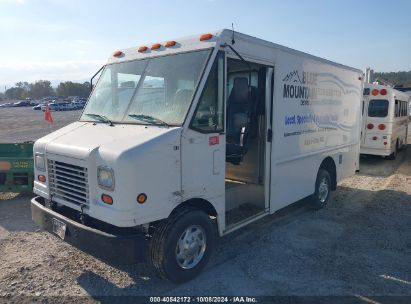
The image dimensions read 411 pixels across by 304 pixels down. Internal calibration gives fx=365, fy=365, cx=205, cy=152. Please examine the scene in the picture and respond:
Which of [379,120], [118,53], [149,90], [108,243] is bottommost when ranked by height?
[108,243]

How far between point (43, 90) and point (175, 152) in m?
127

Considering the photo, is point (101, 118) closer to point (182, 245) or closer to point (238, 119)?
point (238, 119)

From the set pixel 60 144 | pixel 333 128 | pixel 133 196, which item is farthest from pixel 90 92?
pixel 333 128

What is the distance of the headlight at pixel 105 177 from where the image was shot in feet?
11.7

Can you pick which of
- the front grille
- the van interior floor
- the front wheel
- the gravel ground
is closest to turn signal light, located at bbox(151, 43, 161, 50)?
the front grille

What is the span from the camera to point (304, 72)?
6074 millimetres

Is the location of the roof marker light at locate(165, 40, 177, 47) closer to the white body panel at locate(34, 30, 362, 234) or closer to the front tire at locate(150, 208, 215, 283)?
the white body panel at locate(34, 30, 362, 234)

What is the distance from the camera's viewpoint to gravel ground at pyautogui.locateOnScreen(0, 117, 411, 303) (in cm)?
413

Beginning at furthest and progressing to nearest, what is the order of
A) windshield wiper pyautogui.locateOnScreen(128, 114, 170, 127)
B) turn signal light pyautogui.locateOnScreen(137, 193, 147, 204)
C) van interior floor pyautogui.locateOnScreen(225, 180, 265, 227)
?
1. van interior floor pyautogui.locateOnScreen(225, 180, 265, 227)
2. windshield wiper pyautogui.locateOnScreen(128, 114, 170, 127)
3. turn signal light pyautogui.locateOnScreen(137, 193, 147, 204)

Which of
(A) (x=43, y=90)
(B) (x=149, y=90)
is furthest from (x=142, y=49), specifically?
(A) (x=43, y=90)

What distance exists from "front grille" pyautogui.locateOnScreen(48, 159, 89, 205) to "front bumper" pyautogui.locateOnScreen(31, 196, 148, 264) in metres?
0.27

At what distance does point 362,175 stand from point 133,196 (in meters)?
8.77

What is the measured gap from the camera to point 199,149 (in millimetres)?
4109

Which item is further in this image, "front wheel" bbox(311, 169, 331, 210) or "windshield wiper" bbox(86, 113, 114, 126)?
"front wheel" bbox(311, 169, 331, 210)
